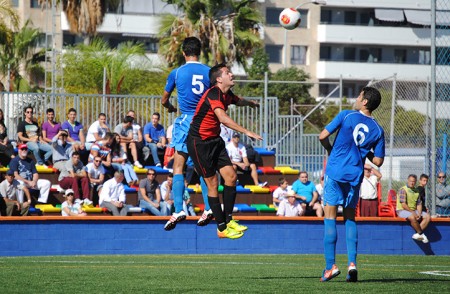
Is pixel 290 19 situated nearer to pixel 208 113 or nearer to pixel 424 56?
pixel 208 113

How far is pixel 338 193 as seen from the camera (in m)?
10.6

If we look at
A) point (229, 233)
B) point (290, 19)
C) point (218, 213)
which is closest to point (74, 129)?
point (290, 19)

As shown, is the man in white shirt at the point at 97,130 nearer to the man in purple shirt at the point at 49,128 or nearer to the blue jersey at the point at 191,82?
the man in purple shirt at the point at 49,128

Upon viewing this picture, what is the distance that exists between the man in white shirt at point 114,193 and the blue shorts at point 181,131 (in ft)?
27.7

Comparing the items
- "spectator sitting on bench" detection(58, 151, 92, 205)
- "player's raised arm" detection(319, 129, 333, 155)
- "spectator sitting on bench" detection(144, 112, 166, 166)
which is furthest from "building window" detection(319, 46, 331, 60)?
"player's raised arm" detection(319, 129, 333, 155)

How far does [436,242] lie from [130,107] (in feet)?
27.3

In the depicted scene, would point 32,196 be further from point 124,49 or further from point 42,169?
point 124,49

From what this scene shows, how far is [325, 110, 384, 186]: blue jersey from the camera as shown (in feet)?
34.3

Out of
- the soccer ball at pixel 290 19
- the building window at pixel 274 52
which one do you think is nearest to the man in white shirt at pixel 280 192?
the soccer ball at pixel 290 19

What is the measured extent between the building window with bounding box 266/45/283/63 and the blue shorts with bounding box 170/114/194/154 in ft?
162

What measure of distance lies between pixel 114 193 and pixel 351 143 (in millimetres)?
10717

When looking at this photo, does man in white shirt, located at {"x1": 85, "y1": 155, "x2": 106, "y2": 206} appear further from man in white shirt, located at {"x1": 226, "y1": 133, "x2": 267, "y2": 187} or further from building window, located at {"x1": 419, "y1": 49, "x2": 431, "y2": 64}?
A: building window, located at {"x1": 419, "y1": 49, "x2": 431, "y2": 64}

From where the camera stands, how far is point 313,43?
2437 inches

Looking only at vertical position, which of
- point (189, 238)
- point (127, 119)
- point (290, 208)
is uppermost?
point (127, 119)
